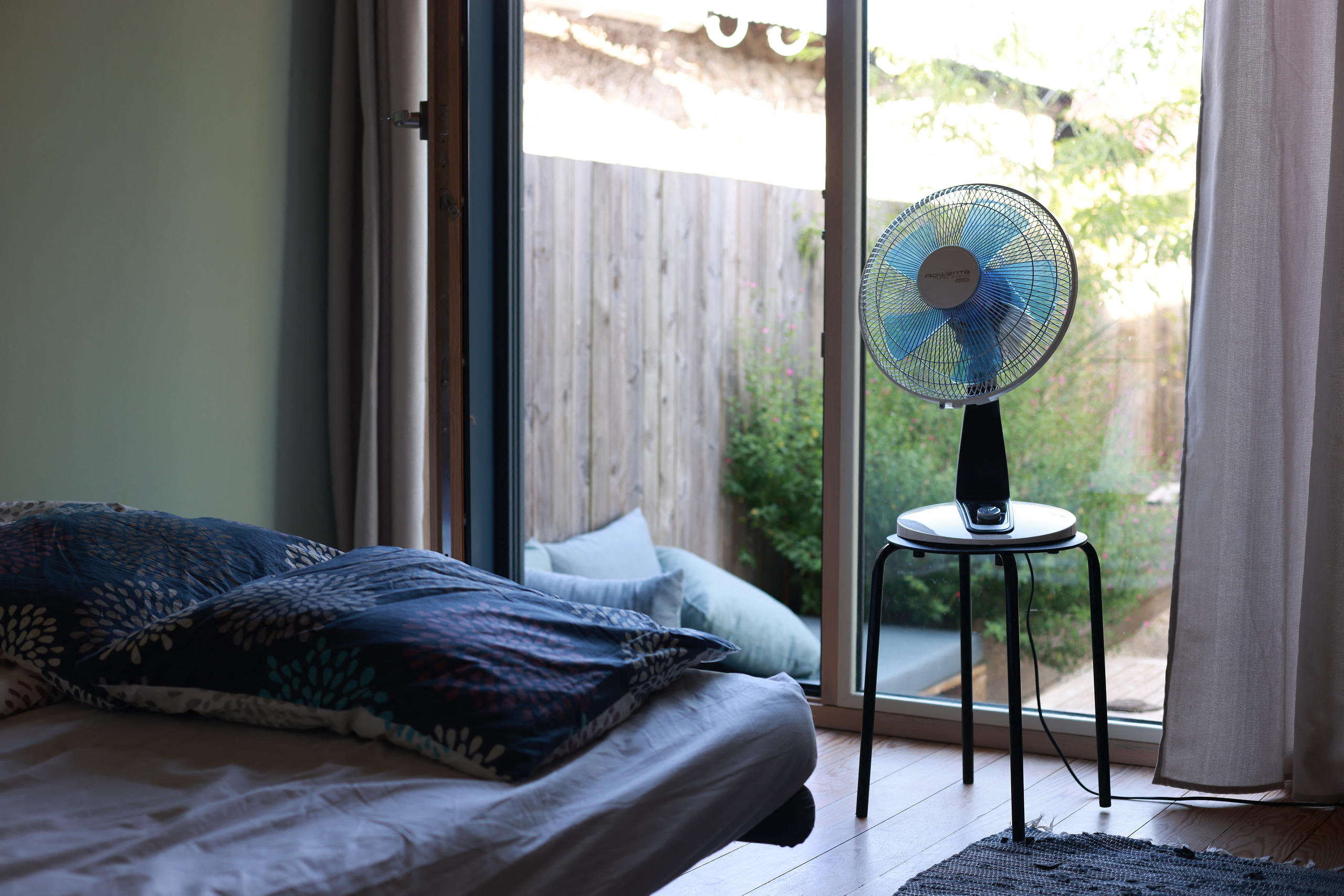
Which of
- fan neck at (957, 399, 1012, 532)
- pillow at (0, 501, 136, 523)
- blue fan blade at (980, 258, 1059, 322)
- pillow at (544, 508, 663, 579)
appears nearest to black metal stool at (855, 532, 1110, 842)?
fan neck at (957, 399, 1012, 532)

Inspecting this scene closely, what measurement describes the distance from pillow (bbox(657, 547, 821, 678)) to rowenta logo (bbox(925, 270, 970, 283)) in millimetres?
1473

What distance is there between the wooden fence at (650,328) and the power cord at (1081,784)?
1.54m

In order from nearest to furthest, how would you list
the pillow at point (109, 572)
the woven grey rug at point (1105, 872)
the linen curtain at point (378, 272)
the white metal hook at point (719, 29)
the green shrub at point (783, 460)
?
the pillow at point (109, 572) → the woven grey rug at point (1105, 872) → the linen curtain at point (378, 272) → the white metal hook at point (719, 29) → the green shrub at point (783, 460)

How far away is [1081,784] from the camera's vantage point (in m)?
2.20

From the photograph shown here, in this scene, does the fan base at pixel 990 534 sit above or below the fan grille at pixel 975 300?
below

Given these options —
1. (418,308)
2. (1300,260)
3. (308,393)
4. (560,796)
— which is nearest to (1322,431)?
(1300,260)

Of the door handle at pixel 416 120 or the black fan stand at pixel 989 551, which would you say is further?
the door handle at pixel 416 120

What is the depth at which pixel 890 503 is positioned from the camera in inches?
104

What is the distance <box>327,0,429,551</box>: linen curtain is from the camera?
2.87 m

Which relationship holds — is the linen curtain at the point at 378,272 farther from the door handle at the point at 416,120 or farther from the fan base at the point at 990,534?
the fan base at the point at 990,534

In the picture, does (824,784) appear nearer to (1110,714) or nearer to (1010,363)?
(1110,714)

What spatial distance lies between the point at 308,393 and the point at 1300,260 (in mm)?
2307

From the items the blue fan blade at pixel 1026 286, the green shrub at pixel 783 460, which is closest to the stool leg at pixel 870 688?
the blue fan blade at pixel 1026 286

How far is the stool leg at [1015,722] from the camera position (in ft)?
6.15
